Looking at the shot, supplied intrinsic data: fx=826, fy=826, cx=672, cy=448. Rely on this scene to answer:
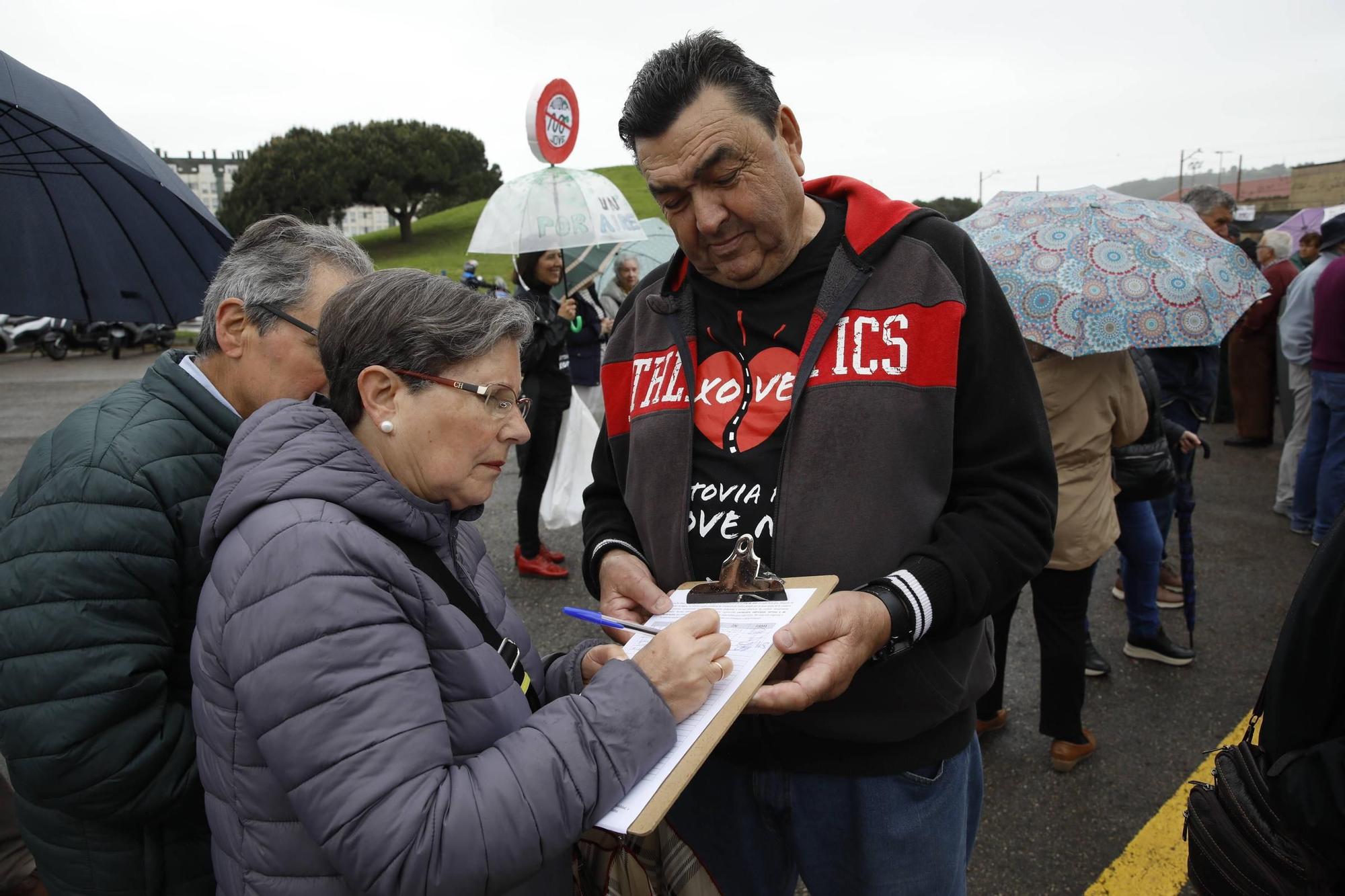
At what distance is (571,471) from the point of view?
18.1 ft

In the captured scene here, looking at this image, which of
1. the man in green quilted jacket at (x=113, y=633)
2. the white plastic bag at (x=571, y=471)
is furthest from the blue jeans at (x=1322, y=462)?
the man in green quilted jacket at (x=113, y=633)

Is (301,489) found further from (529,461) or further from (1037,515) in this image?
(529,461)

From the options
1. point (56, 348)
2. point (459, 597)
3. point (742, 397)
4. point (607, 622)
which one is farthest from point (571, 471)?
point (56, 348)

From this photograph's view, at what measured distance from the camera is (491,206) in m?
5.54

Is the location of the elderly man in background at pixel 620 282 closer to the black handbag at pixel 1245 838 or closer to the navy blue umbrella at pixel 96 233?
the navy blue umbrella at pixel 96 233

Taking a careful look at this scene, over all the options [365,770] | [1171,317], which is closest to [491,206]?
[1171,317]

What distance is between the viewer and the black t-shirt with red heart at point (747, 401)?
1.66m

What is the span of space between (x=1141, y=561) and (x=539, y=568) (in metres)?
3.47

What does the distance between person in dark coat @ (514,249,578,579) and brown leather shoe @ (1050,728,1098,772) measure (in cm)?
312

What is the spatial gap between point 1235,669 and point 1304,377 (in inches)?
138

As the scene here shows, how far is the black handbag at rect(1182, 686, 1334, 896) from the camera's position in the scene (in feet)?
5.20

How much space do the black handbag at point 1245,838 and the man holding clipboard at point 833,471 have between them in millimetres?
479

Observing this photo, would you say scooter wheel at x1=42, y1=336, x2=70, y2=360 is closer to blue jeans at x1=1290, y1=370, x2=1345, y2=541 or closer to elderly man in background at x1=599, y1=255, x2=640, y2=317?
elderly man in background at x1=599, y1=255, x2=640, y2=317
